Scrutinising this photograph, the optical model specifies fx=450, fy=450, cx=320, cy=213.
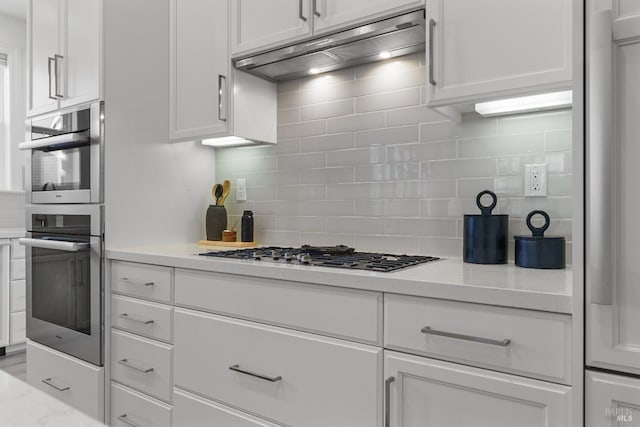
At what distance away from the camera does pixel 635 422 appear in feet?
3.19

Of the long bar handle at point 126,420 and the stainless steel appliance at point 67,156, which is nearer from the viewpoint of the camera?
the long bar handle at point 126,420

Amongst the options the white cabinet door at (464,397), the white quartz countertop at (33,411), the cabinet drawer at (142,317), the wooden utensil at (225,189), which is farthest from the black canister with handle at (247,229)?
the white quartz countertop at (33,411)

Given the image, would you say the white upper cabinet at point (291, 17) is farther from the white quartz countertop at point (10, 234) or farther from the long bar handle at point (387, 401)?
the white quartz countertop at point (10, 234)

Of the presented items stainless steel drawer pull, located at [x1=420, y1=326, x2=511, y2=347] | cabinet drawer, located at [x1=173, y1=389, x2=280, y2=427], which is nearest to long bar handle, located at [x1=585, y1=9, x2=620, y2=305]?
stainless steel drawer pull, located at [x1=420, y1=326, x2=511, y2=347]

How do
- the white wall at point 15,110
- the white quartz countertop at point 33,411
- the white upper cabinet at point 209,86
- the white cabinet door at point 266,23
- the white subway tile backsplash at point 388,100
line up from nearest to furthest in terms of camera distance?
the white quartz countertop at point 33,411 < the white cabinet door at point 266,23 < the white subway tile backsplash at point 388,100 < the white upper cabinet at point 209,86 < the white wall at point 15,110

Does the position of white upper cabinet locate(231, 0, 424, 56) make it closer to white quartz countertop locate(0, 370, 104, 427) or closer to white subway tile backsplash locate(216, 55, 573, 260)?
white subway tile backsplash locate(216, 55, 573, 260)

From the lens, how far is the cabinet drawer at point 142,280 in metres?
1.93

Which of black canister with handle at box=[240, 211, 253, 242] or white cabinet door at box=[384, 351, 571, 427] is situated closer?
white cabinet door at box=[384, 351, 571, 427]

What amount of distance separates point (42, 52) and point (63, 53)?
26cm

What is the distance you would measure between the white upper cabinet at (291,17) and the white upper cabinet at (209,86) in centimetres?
10

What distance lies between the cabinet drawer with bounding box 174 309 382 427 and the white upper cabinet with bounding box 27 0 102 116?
4.28 feet

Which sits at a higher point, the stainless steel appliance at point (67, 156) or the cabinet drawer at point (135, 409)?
the stainless steel appliance at point (67, 156)

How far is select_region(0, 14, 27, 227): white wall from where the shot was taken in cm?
402

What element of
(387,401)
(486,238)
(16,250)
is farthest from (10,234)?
(486,238)
